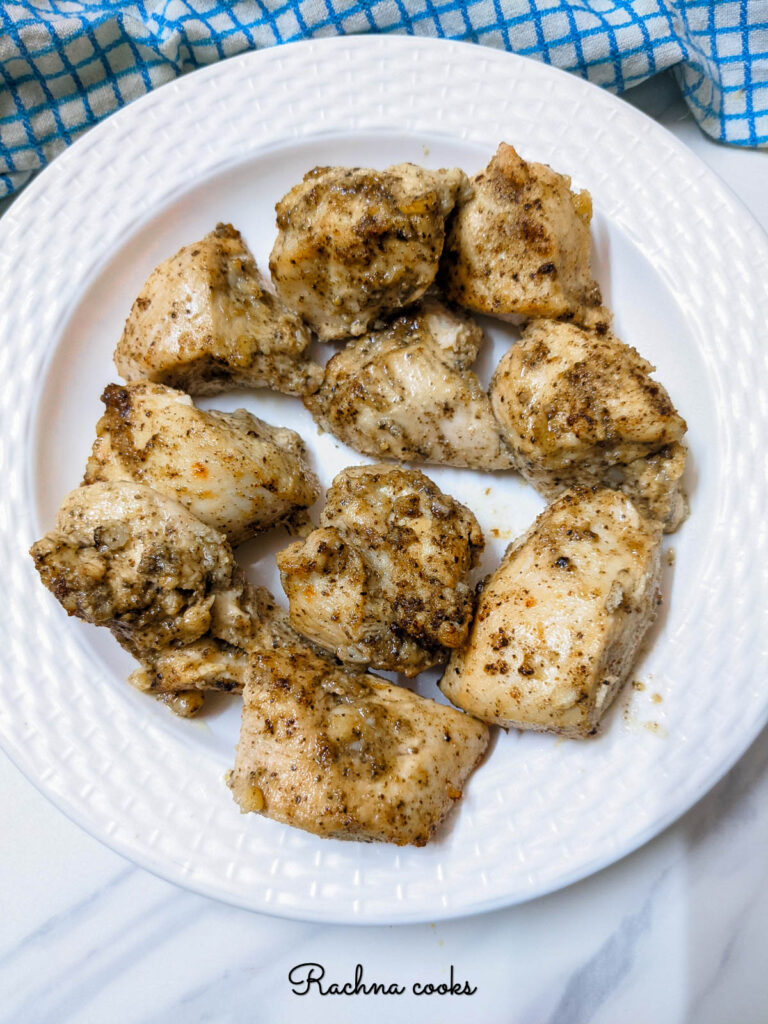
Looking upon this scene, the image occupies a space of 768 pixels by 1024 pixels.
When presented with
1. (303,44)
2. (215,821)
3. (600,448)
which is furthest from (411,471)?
(303,44)

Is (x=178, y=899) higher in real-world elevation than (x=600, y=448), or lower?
lower

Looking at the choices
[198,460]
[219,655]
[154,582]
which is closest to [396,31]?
[198,460]

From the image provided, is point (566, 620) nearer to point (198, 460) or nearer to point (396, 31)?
point (198, 460)

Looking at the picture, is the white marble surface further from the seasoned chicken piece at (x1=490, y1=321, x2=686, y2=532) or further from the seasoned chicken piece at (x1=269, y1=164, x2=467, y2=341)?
the seasoned chicken piece at (x1=269, y1=164, x2=467, y2=341)

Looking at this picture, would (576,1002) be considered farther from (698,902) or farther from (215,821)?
(215,821)

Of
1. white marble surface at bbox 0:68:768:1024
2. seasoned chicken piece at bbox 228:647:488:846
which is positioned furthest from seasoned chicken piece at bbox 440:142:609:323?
seasoned chicken piece at bbox 228:647:488:846

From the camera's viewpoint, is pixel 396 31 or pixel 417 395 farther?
pixel 396 31

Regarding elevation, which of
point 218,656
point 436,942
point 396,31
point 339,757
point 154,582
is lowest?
point 436,942
